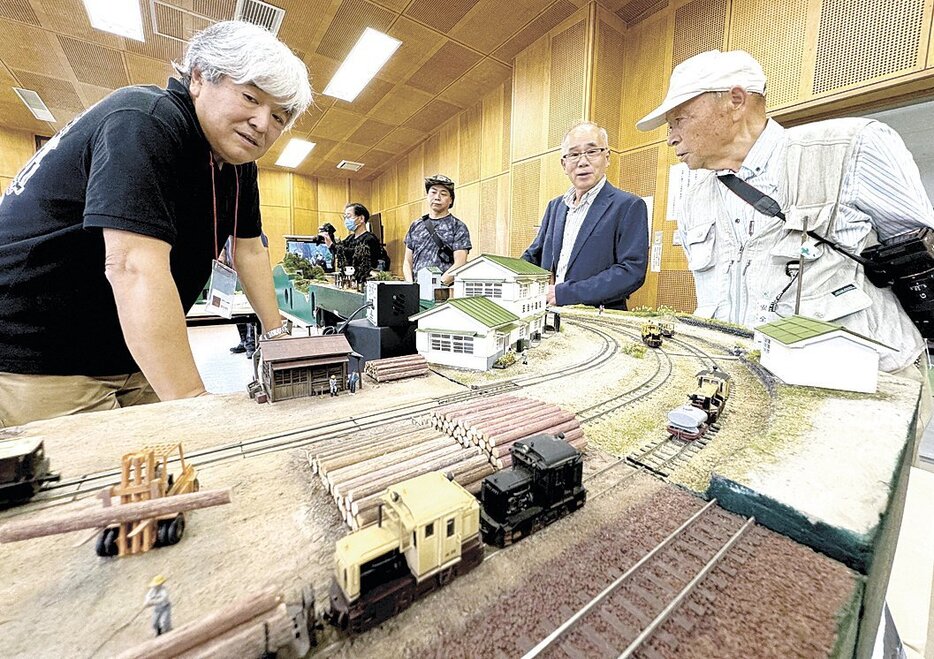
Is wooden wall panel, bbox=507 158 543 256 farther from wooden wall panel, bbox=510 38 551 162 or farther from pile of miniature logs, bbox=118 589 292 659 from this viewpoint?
pile of miniature logs, bbox=118 589 292 659

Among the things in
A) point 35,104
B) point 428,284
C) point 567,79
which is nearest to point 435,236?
point 428,284

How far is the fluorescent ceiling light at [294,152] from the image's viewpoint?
13.8 metres

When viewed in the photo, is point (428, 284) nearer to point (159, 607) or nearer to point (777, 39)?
point (159, 607)

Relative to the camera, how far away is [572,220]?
14.9 ft

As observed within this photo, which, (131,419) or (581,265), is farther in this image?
(581,265)

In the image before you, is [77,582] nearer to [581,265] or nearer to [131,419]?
[131,419]

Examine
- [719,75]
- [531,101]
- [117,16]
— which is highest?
[117,16]

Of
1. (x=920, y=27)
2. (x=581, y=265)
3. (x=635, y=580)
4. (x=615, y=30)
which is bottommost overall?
(x=635, y=580)

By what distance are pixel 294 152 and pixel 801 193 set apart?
16.5m

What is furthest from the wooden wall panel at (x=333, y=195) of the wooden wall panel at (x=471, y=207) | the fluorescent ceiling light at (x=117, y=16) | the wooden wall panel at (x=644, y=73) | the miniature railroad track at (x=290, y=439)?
the miniature railroad track at (x=290, y=439)

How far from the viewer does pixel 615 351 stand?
2828 millimetres

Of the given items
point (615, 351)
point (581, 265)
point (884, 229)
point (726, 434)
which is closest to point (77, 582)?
point (726, 434)

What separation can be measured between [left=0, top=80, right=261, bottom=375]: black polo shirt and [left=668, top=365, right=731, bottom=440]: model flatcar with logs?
2243 mm

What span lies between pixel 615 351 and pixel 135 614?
9.11 ft
